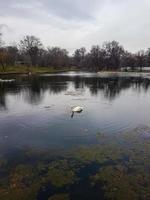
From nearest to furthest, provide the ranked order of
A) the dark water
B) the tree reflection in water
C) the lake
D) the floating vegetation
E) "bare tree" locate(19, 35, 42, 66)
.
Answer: the floating vegetation
the lake
the dark water
the tree reflection in water
"bare tree" locate(19, 35, 42, 66)

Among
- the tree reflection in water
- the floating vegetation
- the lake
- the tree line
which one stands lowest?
the floating vegetation

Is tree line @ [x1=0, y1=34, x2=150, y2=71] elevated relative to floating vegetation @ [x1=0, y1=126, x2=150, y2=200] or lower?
elevated

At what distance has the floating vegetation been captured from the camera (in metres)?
8.66

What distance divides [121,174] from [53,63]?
388 feet

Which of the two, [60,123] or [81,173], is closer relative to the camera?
[81,173]

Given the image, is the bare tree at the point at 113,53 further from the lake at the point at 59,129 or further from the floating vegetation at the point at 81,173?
the floating vegetation at the point at 81,173

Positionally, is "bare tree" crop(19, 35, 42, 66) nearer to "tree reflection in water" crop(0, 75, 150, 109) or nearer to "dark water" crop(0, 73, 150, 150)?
"tree reflection in water" crop(0, 75, 150, 109)

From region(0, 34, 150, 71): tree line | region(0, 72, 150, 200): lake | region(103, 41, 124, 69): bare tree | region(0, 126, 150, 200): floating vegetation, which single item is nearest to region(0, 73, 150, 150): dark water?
region(0, 72, 150, 200): lake

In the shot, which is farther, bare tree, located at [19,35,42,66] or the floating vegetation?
bare tree, located at [19,35,42,66]

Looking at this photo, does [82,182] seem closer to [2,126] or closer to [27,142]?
[27,142]

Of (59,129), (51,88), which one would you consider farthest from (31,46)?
(59,129)

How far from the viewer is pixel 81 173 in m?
10.1

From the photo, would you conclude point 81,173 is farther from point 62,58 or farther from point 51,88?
point 62,58

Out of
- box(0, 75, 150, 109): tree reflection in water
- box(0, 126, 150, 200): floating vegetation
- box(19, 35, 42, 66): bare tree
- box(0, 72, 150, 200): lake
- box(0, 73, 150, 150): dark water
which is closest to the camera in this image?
box(0, 126, 150, 200): floating vegetation
